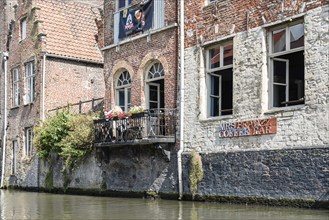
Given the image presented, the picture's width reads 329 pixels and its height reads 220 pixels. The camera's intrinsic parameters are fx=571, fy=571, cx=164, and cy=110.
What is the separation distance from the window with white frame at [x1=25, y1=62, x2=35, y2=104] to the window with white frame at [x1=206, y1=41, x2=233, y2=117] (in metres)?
13.1

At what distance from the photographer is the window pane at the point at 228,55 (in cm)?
1703

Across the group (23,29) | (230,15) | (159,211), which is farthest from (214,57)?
(23,29)

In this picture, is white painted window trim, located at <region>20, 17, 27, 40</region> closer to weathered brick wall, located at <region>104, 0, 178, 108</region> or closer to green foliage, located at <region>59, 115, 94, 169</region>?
weathered brick wall, located at <region>104, 0, 178, 108</region>

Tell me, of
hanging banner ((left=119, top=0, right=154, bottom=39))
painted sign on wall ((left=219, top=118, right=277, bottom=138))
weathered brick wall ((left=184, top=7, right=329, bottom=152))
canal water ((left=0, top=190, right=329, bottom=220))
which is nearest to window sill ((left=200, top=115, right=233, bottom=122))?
weathered brick wall ((left=184, top=7, right=329, bottom=152))

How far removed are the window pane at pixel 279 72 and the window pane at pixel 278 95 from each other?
0.54 ft

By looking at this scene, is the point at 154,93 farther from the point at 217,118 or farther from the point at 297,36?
the point at 297,36

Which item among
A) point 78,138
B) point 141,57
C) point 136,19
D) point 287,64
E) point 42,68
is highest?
point 136,19

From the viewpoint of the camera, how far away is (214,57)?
58.1 ft

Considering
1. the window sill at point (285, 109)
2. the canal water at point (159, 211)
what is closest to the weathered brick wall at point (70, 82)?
the canal water at point (159, 211)

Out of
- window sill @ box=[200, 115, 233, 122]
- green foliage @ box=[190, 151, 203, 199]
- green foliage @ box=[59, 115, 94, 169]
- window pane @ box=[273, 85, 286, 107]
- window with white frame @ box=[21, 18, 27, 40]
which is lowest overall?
green foliage @ box=[190, 151, 203, 199]

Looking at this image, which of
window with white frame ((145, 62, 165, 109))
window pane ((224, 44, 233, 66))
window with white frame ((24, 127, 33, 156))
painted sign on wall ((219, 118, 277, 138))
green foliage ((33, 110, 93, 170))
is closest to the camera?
painted sign on wall ((219, 118, 277, 138))

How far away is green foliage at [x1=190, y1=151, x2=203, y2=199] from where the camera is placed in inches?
685

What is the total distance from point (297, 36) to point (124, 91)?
874 cm

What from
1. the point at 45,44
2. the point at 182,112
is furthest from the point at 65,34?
the point at 182,112
